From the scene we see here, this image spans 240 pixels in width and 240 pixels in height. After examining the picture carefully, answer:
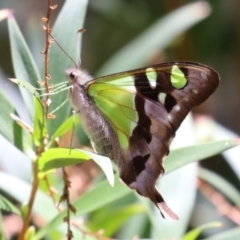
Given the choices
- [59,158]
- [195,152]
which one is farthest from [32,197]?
[195,152]

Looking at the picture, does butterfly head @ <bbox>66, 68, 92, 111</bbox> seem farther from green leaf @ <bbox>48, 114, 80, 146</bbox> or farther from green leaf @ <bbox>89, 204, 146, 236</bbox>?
green leaf @ <bbox>89, 204, 146, 236</bbox>

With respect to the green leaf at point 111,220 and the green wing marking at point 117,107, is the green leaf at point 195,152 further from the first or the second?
the green leaf at point 111,220

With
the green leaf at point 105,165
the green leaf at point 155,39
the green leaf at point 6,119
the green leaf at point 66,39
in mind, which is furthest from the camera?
the green leaf at point 155,39

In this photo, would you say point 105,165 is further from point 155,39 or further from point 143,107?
point 155,39

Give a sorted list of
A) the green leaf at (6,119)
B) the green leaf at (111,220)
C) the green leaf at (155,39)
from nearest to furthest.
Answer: the green leaf at (6,119) < the green leaf at (111,220) < the green leaf at (155,39)

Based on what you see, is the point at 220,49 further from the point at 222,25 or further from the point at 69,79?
the point at 69,79

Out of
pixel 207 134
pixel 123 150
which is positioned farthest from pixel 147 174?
pixel 207 134

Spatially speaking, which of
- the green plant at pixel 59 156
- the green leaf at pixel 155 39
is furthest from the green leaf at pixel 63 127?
the green leaf at pixel 155 39
